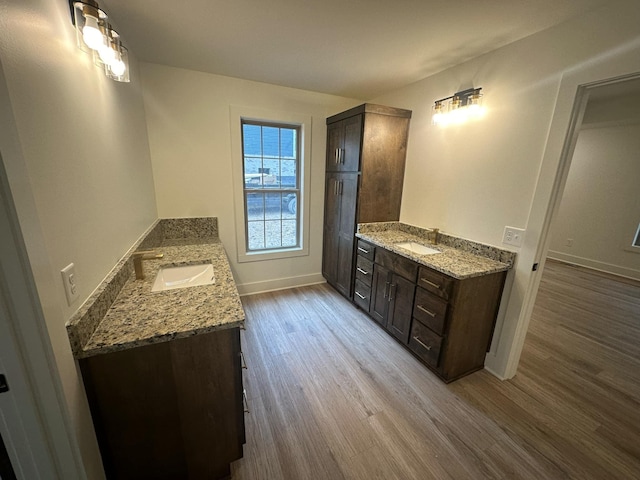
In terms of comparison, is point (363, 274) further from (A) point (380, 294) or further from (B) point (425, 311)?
(B) point (425, 311)

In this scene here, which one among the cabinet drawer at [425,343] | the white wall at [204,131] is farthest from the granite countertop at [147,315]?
the cabinet drawer at [425,343]

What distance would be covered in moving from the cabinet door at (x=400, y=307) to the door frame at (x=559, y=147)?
724mm

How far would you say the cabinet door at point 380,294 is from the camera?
7.70 feet

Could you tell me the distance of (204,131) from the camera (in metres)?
2.53

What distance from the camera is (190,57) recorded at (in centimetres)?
211

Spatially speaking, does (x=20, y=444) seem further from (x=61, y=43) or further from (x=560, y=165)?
(x=560, y=165)

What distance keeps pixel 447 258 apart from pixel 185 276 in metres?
2.02

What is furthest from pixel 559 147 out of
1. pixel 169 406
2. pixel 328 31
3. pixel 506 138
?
pixel 169 406

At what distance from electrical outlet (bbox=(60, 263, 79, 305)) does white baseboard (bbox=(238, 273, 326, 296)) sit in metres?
2.21

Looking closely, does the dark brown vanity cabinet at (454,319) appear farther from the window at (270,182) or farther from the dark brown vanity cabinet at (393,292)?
the window at (270,182)

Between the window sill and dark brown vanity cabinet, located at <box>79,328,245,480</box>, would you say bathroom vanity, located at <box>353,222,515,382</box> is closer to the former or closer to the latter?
the window sill

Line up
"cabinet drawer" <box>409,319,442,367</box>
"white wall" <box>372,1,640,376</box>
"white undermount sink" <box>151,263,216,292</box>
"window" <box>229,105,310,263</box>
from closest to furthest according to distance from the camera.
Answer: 1. "white wall" <box>372,1,640,376</box>
2. "white undermount sink" <box>151,263,216,292</box>
3. "cabinet drawer" <box>409,319,442,367</box>
4. "window" <box>229,105,310,263</box>

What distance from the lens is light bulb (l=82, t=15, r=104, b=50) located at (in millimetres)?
1014

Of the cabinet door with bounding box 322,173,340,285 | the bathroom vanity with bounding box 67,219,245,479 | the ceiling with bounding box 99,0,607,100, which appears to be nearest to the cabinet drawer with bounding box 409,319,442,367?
the cabinet door with bounding box 322,173,340,285
